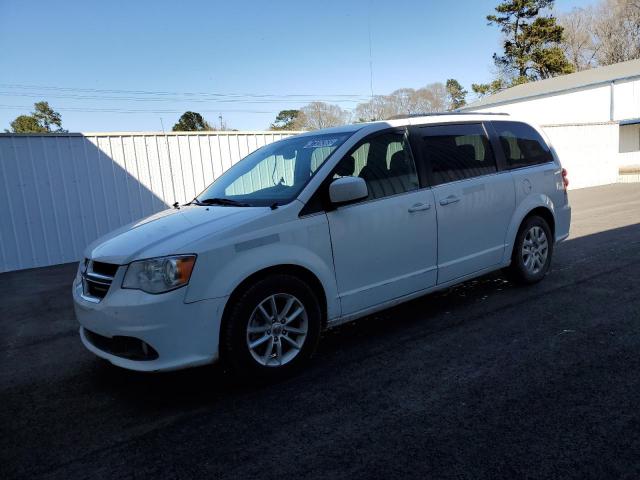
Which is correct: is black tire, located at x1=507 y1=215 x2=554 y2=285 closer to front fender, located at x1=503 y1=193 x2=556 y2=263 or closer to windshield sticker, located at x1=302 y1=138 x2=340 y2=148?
front fender, located at x1=503 y1=193 x2=556 y2=263

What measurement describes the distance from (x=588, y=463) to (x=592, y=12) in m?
61.4

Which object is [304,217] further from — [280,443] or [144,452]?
[144,452]

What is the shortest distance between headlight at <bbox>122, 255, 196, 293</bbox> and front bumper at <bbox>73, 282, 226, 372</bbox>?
0.05 m

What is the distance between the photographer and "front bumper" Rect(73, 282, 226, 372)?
2938 mm

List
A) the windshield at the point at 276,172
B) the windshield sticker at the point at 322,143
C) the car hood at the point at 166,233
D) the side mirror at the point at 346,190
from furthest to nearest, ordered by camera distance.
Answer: the windshield sticker at the point at 322,143 → the windshield at the point at 276,172 → the side mirror at the point at 346,190 → the car hood at the point at 166,233

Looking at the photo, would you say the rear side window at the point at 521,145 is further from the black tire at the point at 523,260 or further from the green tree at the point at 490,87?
the green tree at the point at 490,87

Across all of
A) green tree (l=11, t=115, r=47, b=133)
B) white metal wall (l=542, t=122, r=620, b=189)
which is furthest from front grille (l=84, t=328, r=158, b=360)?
green tree (l=11, t=115, r=47, b=133)

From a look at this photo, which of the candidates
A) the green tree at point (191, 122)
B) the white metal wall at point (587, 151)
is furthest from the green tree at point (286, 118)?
the white metal wall at point (587, 151)

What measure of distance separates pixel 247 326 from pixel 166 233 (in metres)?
0.86

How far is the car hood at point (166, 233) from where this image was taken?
10.1 feet

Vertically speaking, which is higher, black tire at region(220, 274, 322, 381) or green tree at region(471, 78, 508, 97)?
green tree at region(471, 78, 508, 97)

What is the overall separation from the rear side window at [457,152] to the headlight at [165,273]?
233 cm

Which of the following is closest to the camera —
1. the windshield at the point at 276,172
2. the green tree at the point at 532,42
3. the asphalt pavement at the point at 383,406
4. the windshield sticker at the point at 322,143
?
the asphalt pavement at the point at 383,406

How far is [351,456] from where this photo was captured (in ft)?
8.05
